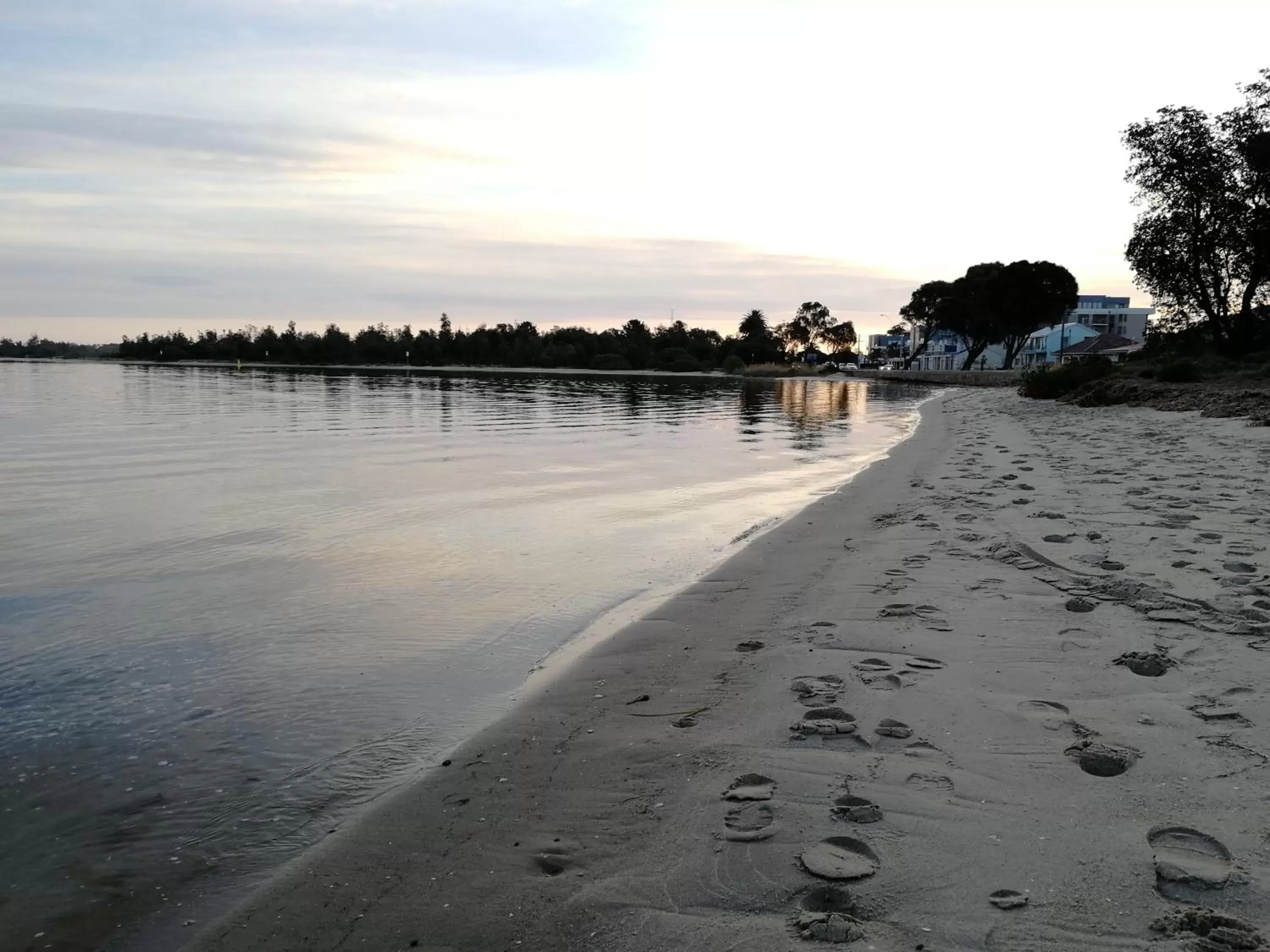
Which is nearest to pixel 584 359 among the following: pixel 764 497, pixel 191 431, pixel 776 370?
pixel 776 370

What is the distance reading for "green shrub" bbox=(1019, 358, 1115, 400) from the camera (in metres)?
31.9

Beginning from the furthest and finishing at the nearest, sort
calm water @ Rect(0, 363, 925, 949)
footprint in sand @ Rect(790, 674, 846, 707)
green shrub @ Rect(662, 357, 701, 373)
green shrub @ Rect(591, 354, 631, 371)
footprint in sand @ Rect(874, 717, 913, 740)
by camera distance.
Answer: green shrub @ Rect(591, 354, 631, 371) < green shrub @ Rect(662, 357, 701, 373) < footprint in sand @ Rect(790, 674, 846, 707) < footprint in sand @ Rect(874, 717, 913, 740) < calm water @ Rect(0, 363, 925, 949)

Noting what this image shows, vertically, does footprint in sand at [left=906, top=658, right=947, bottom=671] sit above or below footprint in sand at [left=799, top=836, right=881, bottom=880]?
above

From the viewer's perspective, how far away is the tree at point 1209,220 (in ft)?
108

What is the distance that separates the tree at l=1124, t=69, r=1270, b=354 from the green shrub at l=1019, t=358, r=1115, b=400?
17.0ft

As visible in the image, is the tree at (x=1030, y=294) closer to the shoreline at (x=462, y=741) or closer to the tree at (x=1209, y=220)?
the tree at (x=1209, y=220)

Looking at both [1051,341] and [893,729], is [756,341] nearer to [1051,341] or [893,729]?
[1051,341]

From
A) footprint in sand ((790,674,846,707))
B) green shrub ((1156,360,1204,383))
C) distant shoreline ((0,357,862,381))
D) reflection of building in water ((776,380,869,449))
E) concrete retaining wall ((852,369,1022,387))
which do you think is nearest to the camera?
footprint in sand ((790,674,846,707))

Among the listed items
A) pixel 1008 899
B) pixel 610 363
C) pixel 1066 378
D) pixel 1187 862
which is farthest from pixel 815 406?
pixel 610 363

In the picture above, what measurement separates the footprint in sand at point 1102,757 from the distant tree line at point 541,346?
135065 millimetres

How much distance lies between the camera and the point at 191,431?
813 inches

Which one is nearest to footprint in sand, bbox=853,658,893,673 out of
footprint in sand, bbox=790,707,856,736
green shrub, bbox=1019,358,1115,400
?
footprint in sand, bbox=790,707,856,736

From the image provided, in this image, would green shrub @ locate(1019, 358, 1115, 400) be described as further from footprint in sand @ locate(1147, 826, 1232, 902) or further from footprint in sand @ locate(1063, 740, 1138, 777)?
footprint in sand @ locate(1147, 826, 1232, 902)

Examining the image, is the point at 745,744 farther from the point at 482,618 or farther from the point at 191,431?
the point at 191,431
